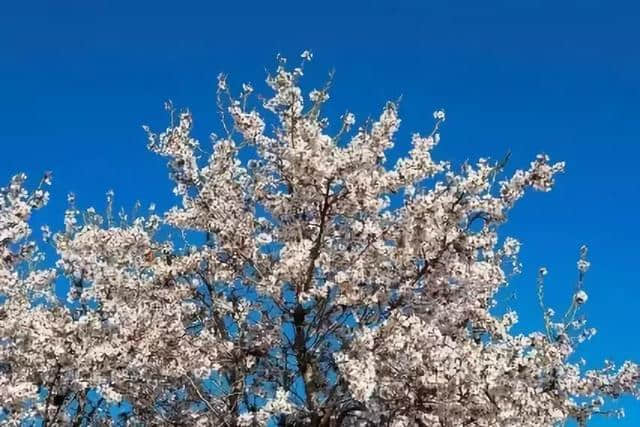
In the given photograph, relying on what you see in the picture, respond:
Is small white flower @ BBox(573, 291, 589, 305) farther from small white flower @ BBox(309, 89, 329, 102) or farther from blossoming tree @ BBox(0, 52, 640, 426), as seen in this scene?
small white flower @ BBox(309, 89, 329, 102)

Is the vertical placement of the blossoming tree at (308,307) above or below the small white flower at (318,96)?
below

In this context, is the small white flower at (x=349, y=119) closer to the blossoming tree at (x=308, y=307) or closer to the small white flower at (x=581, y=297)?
the blossoming tree at (x=308, y=307)

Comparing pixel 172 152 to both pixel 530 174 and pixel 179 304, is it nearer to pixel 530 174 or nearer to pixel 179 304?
pixel 179 304

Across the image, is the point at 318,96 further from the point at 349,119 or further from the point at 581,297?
the point at 581,297

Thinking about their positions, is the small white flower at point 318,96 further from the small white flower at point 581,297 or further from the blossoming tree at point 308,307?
the small white flower at point 581,297

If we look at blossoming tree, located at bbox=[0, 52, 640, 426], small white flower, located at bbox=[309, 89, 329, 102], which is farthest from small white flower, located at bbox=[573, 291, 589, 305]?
small white flower, located at bbox=[309, 89, 329, 102]

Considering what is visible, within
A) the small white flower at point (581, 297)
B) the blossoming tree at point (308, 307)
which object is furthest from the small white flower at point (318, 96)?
the small white flower at point (581, 297)

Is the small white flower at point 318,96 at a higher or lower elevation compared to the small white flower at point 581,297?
higher

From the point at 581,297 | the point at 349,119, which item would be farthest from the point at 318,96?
the point at 581,297

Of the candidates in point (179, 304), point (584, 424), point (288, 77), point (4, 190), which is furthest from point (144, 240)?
point (584, 424)

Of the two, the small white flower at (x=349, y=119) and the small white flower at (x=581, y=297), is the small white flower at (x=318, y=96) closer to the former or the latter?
the small white flower at (x=349, y=119)

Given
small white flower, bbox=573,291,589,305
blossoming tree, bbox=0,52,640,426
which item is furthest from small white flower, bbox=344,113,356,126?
small white flower, bbox=573,291,589,305

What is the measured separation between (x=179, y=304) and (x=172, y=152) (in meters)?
2.65

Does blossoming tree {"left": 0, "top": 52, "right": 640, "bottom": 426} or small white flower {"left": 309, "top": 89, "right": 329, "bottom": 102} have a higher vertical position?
small white flower {"left": 309, "top": 89, "right": 329, "bottom": 102}
